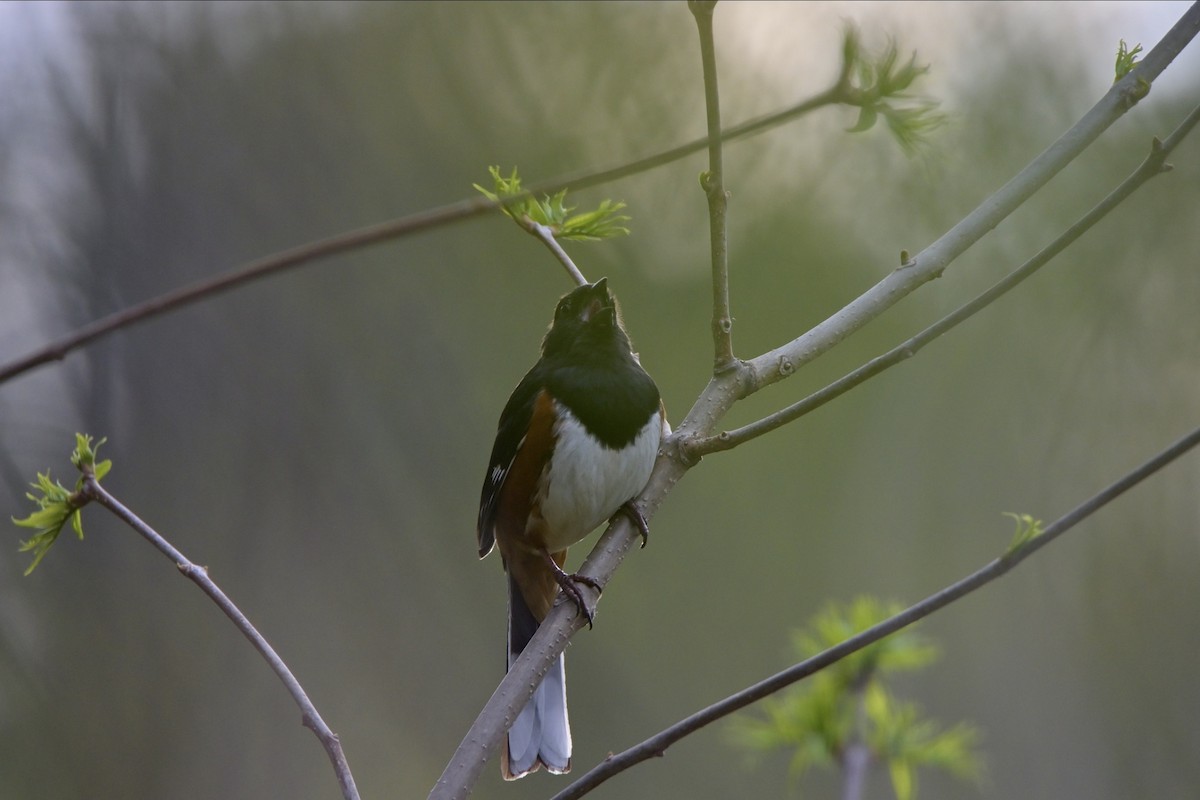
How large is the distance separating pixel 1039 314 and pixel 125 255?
3.38 m

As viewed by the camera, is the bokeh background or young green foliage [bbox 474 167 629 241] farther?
the bokeh background

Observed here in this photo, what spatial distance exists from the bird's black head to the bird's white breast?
0.13 metres

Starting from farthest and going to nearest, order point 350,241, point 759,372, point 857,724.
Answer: point 759,372 → point 857,724 → point 350,241

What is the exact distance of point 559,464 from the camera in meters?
1.72

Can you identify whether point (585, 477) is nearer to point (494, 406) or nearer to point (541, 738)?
point (541, 738)

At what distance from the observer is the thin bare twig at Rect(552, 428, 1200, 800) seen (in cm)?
76

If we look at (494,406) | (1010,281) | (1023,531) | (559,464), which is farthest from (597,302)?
(494,406)

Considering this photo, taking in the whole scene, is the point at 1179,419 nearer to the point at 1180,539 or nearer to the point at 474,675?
the point at 1180,539

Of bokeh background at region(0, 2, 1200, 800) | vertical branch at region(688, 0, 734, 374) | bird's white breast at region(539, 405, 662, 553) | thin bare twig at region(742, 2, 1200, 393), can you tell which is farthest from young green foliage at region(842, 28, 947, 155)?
bokeh background at region(0, 2, 1200, 800)

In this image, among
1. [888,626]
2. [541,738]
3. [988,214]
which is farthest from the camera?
[541,738]

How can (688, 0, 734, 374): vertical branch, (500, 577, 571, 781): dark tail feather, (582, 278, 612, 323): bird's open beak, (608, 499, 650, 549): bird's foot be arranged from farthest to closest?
(582, 278, 612, 323): bird's open beak, (500, 577, 571, 781): dark tail feather, (608, 499, 650, 549): bird's foot, (688, 0, 734, 374): vertical branch

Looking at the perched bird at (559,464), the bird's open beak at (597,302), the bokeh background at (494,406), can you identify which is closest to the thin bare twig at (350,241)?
the perched bird at (559,464)

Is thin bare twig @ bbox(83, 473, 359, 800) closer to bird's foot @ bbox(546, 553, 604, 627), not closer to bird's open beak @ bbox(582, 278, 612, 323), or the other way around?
bird's foot @ bbox(546, 553, 604, 627)

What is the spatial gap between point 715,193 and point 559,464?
75cm
